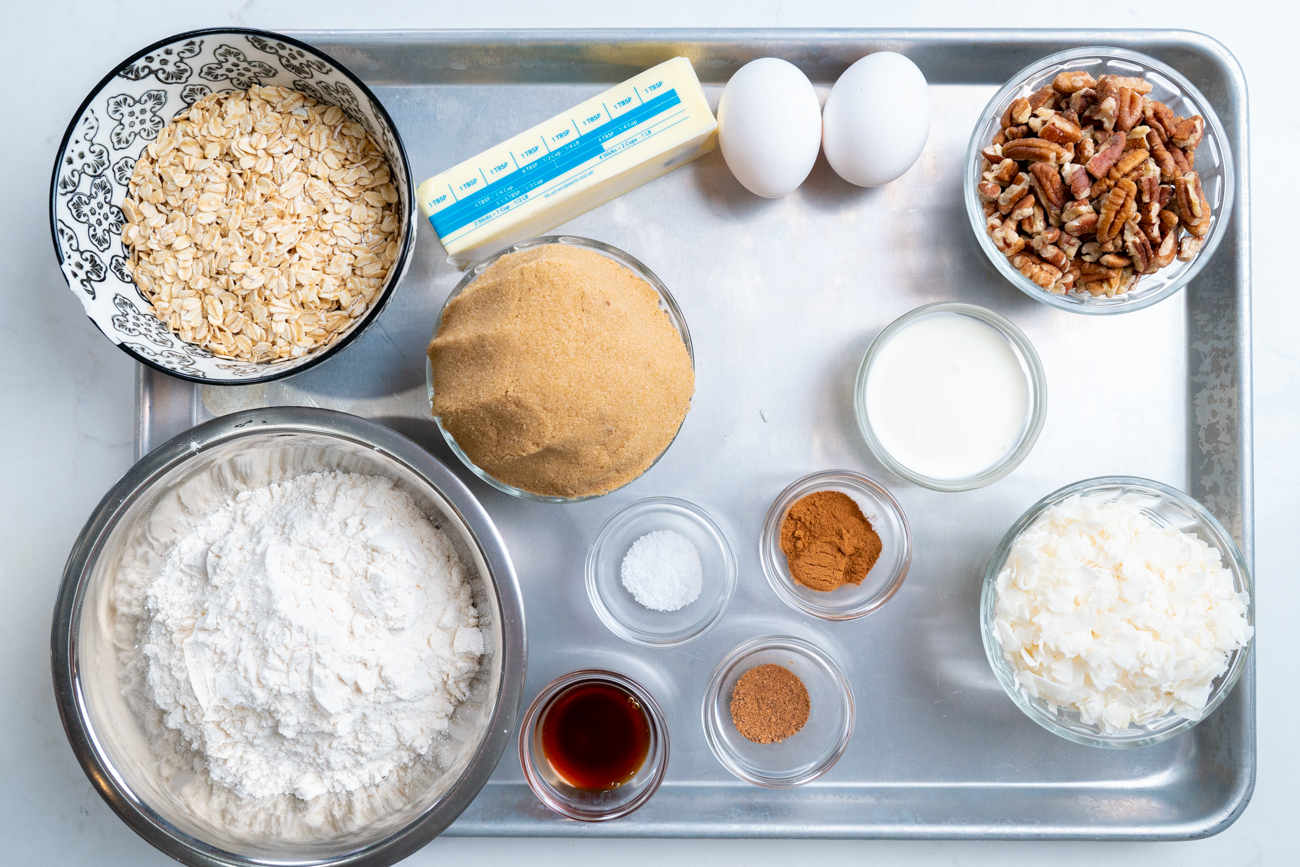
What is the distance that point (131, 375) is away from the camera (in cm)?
120

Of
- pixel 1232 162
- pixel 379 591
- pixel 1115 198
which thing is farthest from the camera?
pixel 1232 162

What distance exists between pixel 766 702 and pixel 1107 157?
87cm

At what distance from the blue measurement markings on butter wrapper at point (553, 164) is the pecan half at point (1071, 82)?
1.69 ft

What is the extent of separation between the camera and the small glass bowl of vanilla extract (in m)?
1.09

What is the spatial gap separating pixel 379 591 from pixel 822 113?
2.91 ft

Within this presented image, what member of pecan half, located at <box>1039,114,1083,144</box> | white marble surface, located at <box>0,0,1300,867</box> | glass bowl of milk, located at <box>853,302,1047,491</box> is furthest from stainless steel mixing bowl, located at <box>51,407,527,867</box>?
pecan half, located at <box>1039,114,1083,144</box>

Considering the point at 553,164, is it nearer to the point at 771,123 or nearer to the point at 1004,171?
the point at 771,123

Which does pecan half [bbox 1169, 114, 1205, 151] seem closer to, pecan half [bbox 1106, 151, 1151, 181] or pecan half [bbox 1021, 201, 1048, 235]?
pecan half [bbox 1106, 151, 1151, 181]

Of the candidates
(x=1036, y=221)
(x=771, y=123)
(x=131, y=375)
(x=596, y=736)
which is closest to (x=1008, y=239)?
(x=1036, y=221)

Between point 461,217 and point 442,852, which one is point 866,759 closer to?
point 442,852

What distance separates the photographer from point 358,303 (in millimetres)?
1058

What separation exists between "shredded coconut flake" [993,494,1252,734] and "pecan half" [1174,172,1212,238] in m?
0.39

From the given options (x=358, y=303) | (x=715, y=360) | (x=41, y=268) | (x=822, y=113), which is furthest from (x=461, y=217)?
(x=41, y=268)

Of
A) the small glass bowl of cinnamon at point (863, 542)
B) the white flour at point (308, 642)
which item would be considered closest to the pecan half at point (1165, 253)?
the small glass bowl of cinnamon at point (863, 542)
